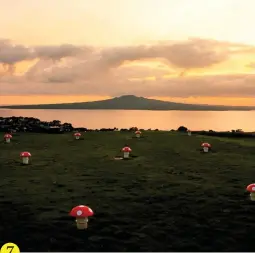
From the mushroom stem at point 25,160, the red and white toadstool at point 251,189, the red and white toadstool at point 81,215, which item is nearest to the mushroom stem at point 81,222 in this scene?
the red and white toadstool at point 81,215

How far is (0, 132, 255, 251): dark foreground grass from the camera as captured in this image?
1188cm

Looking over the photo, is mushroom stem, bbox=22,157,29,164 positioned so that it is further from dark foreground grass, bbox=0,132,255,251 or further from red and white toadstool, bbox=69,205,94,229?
red and white toadstool, bbox=69,205,94,229

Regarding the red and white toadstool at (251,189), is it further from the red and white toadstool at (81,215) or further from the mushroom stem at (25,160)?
the mushroom stem at (25,160)

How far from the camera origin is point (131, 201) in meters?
16.0

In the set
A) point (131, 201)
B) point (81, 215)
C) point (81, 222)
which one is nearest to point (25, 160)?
point (131, 201)

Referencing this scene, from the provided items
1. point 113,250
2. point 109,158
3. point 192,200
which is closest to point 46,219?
point 113,250

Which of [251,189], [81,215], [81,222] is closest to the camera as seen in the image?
[81,215]

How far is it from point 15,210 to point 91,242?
171 inches

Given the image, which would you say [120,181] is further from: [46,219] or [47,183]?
[46,219]

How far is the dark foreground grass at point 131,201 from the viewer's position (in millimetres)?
11875

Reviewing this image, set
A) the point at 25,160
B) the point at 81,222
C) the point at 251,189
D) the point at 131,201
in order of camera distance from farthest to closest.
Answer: the point at 25,160, the point at 131,201, the point at 251,189, the point at 81,222

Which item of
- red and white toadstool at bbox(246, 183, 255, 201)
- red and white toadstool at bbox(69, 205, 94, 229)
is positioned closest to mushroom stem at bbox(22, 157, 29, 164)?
red and white toadstool at bbox(69, 205, 94, 229)

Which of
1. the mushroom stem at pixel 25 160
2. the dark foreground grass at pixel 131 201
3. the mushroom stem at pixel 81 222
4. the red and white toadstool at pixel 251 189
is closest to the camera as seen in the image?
the dark foreground grass at pixel 131 201

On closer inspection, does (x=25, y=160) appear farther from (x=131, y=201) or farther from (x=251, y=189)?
(x=251, y=189)
